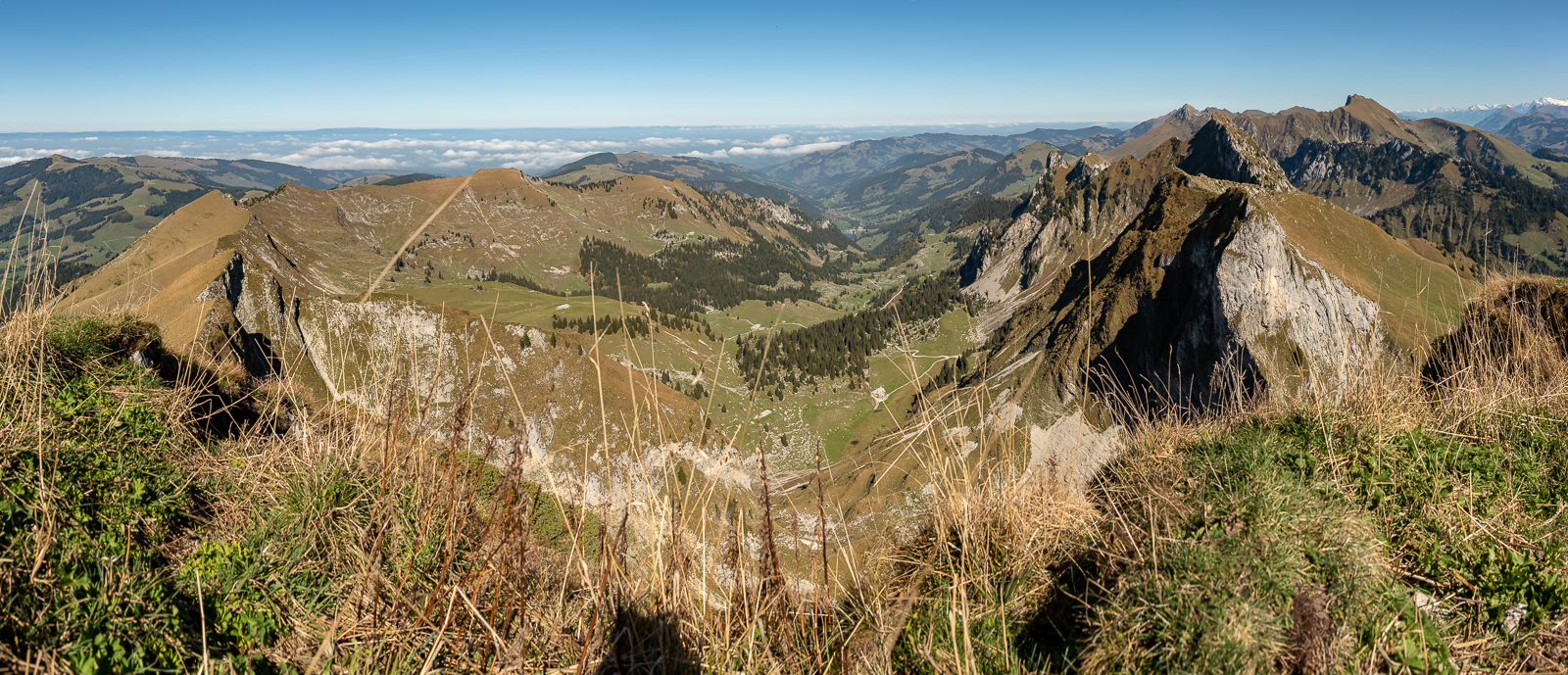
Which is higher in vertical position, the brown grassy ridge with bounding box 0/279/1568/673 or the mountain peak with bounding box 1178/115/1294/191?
the mountain peak with bounding box 1178/115/1294/191

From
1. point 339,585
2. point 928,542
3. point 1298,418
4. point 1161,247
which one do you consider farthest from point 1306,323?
point 339,585

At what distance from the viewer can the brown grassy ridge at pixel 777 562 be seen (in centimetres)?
316

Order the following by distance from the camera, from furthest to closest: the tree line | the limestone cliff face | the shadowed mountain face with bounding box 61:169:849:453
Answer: the tree line, the limestone cliff face, the shadowed mountain face with bounding box 61:169:849:453

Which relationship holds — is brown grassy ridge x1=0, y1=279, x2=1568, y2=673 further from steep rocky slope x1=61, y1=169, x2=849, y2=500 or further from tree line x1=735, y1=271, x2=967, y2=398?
tree line x1=735, y1=271, x2=967, y2=398

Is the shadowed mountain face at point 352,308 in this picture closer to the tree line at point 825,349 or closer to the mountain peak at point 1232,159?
the tree line at point 825,349

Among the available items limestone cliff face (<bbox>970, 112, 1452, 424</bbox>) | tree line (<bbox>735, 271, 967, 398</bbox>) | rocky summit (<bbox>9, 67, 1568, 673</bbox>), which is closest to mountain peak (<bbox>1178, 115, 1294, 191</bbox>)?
limestone cliff face (<bbox>970, 112, 1452, 424</bbox>)

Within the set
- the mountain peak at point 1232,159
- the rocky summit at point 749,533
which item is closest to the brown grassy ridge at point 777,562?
the rocky summit at point 749,533

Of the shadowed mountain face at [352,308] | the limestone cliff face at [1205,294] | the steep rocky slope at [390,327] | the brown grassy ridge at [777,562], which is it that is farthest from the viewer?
the limestone cliff face at [1205,294]

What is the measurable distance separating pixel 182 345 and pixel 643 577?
12.7 meters

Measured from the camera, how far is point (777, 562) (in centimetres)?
388

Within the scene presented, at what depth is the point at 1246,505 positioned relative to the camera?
375 centimetres

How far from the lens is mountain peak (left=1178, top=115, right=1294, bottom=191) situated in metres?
168

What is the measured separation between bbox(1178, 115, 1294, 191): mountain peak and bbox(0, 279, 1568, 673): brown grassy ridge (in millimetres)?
196861

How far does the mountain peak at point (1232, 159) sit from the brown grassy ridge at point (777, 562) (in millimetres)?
196861
